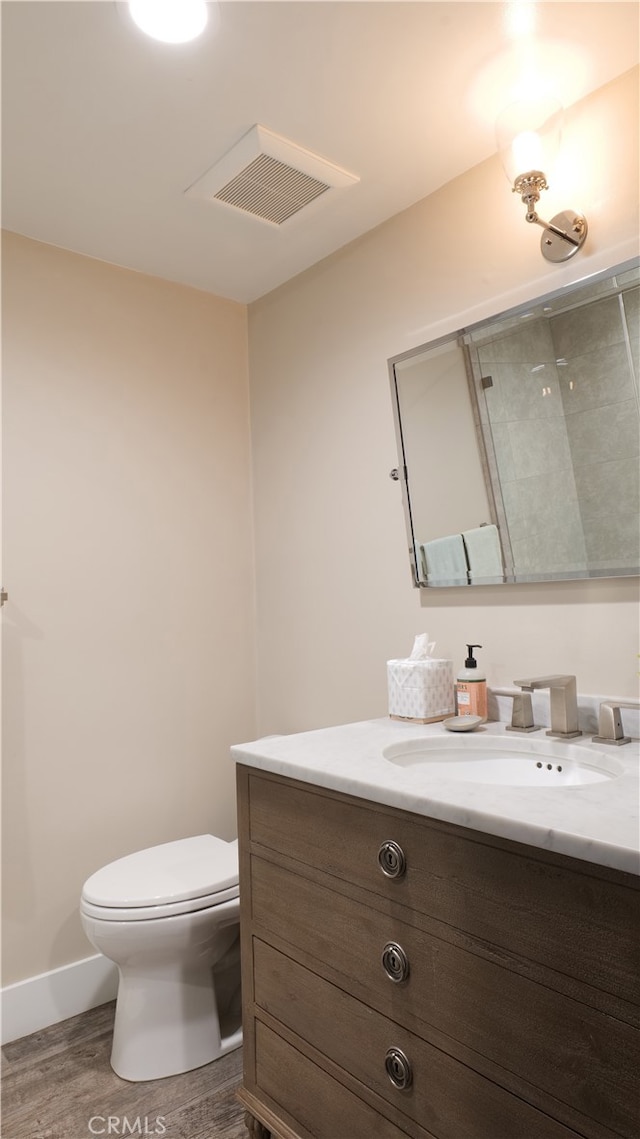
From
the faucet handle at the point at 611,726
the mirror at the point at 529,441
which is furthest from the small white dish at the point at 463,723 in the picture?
the mirror at the point at 529,441

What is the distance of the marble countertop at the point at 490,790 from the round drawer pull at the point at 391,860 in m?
0.07

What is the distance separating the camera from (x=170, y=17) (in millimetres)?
1351

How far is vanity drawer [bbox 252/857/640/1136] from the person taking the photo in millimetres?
840

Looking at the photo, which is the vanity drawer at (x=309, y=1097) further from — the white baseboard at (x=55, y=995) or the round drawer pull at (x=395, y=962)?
the white baseboard at (x=55, y=995)

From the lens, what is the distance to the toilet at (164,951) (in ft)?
5.48

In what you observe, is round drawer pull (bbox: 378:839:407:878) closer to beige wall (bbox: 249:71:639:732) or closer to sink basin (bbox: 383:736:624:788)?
sink basin (bbox: 383:736:624:788)

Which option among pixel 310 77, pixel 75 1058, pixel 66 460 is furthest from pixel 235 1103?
pixel 310 77

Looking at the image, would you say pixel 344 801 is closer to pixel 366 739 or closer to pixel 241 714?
pixel 366 739

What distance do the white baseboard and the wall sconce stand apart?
2.39 metres

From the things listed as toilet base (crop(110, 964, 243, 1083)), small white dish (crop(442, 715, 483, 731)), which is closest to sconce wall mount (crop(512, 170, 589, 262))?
small white dish (crop(442, 715, 483, 731))

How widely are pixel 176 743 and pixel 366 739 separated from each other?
41.3 inches

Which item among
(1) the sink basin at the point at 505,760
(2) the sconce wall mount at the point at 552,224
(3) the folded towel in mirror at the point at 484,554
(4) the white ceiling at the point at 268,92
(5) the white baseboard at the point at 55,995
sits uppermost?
(4) the white ceiling at the point at 268,92

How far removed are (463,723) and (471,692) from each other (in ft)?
0.46

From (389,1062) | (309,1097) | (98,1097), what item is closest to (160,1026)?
(98,1097)
